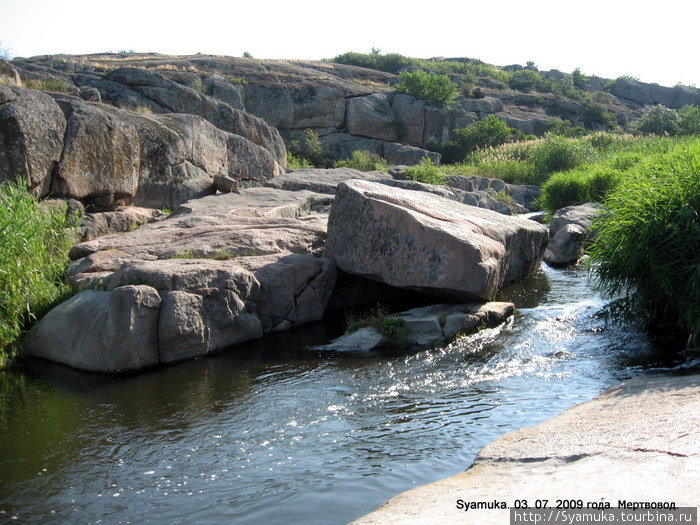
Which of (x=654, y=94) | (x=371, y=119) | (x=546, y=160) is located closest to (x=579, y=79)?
(x=654, y=94)

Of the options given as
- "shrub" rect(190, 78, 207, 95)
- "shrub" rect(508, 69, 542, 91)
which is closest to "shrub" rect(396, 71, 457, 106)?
"shrub" rect(190, 78, 207, 95)

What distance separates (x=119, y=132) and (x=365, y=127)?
23.2 metres

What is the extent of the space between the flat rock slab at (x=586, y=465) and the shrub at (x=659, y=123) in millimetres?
35441

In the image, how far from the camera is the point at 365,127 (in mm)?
35719

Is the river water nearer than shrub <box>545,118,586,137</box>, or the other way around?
the river water

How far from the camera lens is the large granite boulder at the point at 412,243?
972cm

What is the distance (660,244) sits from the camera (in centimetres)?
816

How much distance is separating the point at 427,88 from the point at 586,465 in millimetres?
36575

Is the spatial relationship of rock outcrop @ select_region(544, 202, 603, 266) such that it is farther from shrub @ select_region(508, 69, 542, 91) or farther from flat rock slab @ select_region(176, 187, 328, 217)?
shrub @ select_region(508, 69, 542, 91)

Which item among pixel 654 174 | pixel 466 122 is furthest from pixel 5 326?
pixel 466 122

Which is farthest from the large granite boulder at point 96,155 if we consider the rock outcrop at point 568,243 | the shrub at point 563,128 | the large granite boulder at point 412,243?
the shrub at point 563,128

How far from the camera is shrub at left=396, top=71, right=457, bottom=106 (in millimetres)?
38812

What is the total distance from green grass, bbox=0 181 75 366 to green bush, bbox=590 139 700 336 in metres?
7.96

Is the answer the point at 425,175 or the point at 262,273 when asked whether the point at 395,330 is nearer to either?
the point at 262,273
